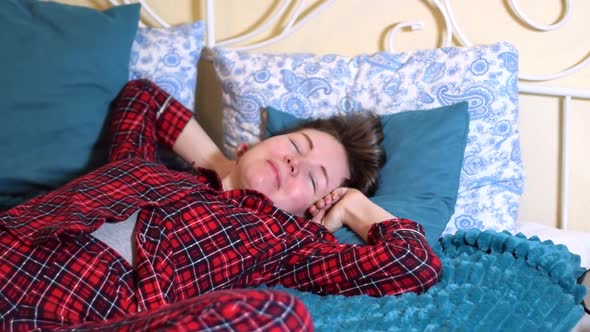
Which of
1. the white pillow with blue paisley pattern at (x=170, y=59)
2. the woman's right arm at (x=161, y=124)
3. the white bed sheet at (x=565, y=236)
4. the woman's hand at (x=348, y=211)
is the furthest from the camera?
the white pillow with blue paisley pattern at (x=170, y=59)

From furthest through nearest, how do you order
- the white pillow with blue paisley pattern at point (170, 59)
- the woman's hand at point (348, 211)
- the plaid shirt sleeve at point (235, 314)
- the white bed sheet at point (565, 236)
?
1. the white pillow with blue paisley pattern at point (170, 59)
2. the white bed sheet at point (565, 236)
3. the woman's hand at point (348, 211)
4. the plaid shirt sleeve at point (235, 314)

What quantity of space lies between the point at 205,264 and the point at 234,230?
9cm

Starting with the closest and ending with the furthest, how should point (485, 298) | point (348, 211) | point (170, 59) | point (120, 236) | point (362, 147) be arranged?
point (485, 298) < point (120, 236) < point (348, 211) < point (362, 147) < point (170, 59)

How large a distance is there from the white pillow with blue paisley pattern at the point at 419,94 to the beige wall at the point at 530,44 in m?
0.11

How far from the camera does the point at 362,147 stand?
5.00 feet

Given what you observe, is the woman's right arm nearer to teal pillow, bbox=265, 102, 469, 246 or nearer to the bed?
the bed

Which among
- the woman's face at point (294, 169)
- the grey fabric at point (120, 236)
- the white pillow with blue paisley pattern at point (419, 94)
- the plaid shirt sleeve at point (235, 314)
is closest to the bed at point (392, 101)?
the white pillow with blue paisley pattern at point (419, 94)

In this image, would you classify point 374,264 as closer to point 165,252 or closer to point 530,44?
point 165,252

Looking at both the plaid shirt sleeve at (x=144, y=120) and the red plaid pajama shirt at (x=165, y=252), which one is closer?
the red plaid pajama shirt at (x=165, y=252)

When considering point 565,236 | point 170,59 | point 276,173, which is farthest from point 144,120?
point 565,236

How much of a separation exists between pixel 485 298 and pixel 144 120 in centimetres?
87

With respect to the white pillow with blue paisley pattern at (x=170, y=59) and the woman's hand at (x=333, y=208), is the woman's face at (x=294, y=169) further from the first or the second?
the white pillow with blue paisley pattern at (x=170, y=59)

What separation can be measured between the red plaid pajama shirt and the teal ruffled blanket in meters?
0.06

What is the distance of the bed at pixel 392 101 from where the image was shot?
1.49m
